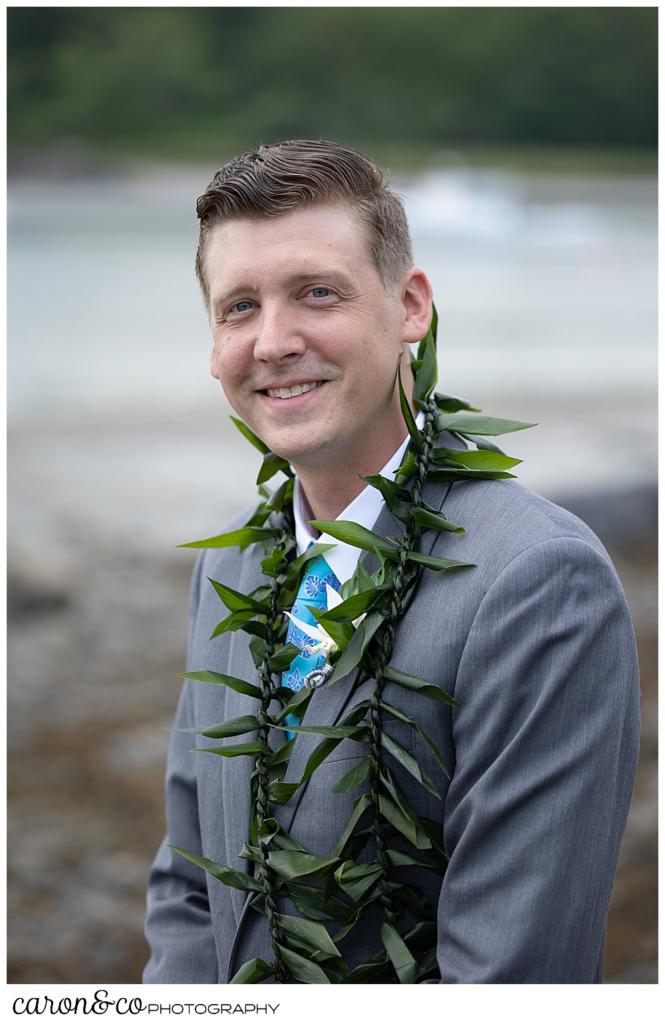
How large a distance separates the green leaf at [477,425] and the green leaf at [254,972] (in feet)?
2.51

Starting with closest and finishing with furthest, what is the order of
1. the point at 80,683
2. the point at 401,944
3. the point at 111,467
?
1. the point at 401,944
2. the point at 80,683
3. the point at 111,467

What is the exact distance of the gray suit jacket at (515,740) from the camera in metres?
1.16

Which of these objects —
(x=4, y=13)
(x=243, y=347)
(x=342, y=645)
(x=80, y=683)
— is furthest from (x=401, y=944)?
(x=80, y=683)

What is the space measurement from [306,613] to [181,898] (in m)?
0.52

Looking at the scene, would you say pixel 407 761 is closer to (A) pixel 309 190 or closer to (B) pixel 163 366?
(A) pixel 309 190

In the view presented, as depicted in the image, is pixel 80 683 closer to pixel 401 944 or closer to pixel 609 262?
pixel 401 944

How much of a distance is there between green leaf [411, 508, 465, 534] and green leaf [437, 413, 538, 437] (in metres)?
0.15

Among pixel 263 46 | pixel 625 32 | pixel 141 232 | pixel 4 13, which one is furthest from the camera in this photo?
pixel 141 232

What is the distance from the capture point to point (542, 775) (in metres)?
1.16

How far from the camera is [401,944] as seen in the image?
4.20 ft

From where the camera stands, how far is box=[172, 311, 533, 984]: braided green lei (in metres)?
1.30

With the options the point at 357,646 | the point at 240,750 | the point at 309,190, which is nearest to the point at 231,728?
the point at 240,750

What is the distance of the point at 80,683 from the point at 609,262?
47.5 feet

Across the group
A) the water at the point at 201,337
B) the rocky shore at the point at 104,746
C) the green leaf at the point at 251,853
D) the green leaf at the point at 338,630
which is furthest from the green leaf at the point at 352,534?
the water at the point at 201,337
